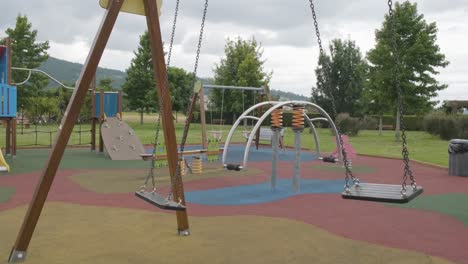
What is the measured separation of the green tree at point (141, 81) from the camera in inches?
1796

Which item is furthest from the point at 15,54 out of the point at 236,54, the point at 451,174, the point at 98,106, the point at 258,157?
the point at 451,174

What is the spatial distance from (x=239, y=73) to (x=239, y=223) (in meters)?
32.6

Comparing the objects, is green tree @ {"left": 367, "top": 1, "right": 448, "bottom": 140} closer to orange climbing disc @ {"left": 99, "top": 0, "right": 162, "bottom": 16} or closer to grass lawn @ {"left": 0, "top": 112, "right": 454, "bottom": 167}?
grass lawn @ {"left": 0, "top": 112, "right": 454, "bottom": 167}

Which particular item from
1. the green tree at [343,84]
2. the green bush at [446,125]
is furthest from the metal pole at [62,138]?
the green tree at [343,84]

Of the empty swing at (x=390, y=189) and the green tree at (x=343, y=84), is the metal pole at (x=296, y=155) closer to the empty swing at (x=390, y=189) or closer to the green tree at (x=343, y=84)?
the empty swing at (x=390, y=189)

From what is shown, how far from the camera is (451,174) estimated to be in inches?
474

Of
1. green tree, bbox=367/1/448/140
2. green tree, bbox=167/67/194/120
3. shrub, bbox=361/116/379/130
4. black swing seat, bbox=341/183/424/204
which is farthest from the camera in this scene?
green tree, bbox=167/67/194/120

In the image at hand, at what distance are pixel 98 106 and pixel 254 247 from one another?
519 inches

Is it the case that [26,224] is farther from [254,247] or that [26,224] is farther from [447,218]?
[447,218]

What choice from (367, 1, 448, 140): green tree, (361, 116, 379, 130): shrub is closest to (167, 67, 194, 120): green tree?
(361, 116, 379, 130): shrub

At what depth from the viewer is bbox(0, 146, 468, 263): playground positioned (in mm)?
4949

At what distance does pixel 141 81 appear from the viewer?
1802 inches

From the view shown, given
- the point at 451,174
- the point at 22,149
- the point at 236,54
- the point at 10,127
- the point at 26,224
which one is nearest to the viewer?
the point at 26,224

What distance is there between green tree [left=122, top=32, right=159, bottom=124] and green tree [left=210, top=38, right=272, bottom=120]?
7.18 meters
